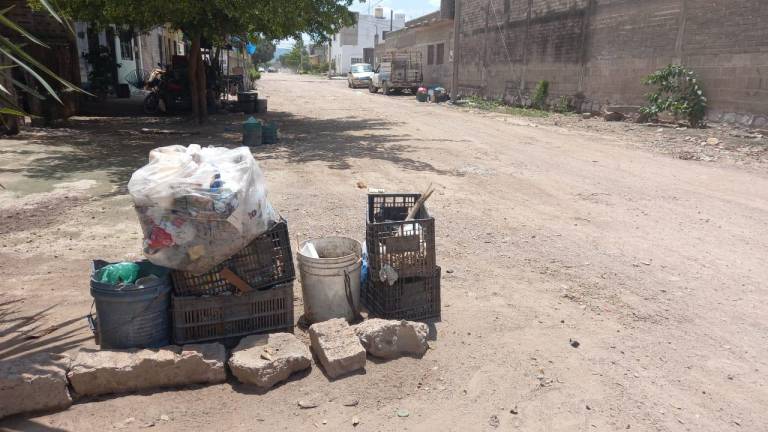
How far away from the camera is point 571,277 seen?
15.6ft

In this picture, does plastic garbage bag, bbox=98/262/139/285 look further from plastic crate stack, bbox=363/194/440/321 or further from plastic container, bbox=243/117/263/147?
plastic container, bbox=243/117/263/147

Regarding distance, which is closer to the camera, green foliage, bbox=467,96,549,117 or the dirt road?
the dirt road

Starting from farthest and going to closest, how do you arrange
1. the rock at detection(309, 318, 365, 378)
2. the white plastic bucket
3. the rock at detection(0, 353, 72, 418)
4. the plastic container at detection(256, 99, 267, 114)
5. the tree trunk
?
the plastic container at detection(256, 99, 267, 114) → the tree trunk → the white plastic bucket → the rock at detection(309, 318, 365, 378) → the rock at detection(0, 353, 72, 418)

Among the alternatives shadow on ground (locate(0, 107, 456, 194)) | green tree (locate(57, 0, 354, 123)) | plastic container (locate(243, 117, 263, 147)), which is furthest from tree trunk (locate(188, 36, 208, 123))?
plastic container (locate(243, 117, 263, 147))

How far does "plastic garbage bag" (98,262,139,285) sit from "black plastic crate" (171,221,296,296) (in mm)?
252

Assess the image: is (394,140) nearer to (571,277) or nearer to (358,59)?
(571,277)

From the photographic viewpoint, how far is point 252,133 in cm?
1113

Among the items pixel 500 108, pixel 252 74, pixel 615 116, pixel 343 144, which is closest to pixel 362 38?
pixel 252 74

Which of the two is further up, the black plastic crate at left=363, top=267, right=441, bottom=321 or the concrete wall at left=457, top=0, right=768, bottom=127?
the concrete wall at left=457, top=0, right=768, bottom=127

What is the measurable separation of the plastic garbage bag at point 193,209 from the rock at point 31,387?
79cm

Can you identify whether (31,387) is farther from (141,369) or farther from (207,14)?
(207,14)

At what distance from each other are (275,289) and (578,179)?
6.35 m

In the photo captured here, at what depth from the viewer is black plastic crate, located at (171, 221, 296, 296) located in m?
3.42

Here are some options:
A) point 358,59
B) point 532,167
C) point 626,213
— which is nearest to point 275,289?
point 626,213
